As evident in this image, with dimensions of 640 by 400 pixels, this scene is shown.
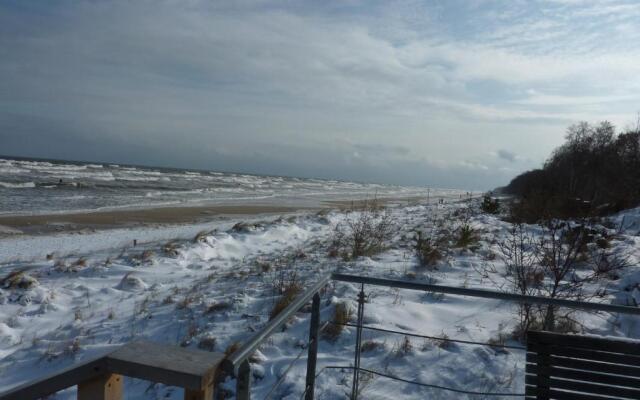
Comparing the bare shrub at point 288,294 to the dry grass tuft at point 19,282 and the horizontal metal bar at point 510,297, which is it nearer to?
the horizontal metal bar at point 510,297

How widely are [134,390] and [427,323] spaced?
3.19 meters

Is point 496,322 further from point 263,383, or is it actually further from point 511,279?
point 263,383

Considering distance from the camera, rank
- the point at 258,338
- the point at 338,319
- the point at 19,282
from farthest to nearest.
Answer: the point at 19,282 < the point at 338,319 < the point at 258,338

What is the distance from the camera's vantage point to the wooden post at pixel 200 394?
4.60 ft

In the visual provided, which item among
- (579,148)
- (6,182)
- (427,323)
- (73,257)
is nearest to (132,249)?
(73,257)

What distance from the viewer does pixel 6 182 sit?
27.6 meters

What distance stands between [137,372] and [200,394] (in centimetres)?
21

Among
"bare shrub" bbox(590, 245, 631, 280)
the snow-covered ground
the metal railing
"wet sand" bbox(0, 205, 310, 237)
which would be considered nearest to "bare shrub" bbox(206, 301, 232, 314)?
the snow-covered ground

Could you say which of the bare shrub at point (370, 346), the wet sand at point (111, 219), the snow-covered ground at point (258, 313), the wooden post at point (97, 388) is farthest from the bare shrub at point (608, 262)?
the wet sand at point (111, 219)

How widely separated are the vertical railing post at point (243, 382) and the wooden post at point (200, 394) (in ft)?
0.54

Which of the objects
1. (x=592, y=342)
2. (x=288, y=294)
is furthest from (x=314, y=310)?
(x=288, y=294)

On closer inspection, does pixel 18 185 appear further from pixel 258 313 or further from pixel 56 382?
pixel 56 382

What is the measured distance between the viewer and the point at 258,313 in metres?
5.73

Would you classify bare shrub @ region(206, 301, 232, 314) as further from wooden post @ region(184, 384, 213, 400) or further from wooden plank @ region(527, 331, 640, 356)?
wooden post @ region(184, 384, 213, 400)
